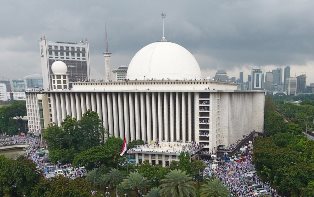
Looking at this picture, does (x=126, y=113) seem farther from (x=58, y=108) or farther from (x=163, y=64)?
(x=58, y=108)

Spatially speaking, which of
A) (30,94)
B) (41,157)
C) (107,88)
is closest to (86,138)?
(41,157)

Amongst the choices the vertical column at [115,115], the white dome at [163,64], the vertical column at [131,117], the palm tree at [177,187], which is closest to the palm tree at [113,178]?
the palm tree at [177,187]

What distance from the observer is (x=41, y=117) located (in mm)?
68625

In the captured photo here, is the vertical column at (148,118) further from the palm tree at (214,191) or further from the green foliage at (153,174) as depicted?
the palm tree at (214,191)

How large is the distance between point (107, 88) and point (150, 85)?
946cm

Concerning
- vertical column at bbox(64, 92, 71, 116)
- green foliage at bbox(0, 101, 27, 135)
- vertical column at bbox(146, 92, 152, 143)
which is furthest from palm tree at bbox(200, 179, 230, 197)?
green foliage at bbox(0, 101, 27, 135)

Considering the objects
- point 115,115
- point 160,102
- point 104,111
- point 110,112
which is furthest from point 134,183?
point 104,111

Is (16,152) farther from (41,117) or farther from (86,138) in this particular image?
(86,138)

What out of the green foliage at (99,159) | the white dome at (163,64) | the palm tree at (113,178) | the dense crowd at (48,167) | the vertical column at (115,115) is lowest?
the dense crowd at (48,167)

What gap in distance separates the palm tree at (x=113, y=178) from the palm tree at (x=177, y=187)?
8081 mm

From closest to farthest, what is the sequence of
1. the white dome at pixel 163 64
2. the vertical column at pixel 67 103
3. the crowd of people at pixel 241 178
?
the crowd of people at pixel 241 178
the white dome at pixel 163 64
the vertical column at pixel 67 103

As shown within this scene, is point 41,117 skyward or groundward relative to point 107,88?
groundward

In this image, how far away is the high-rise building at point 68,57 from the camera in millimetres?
99000

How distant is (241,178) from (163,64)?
29.5m
